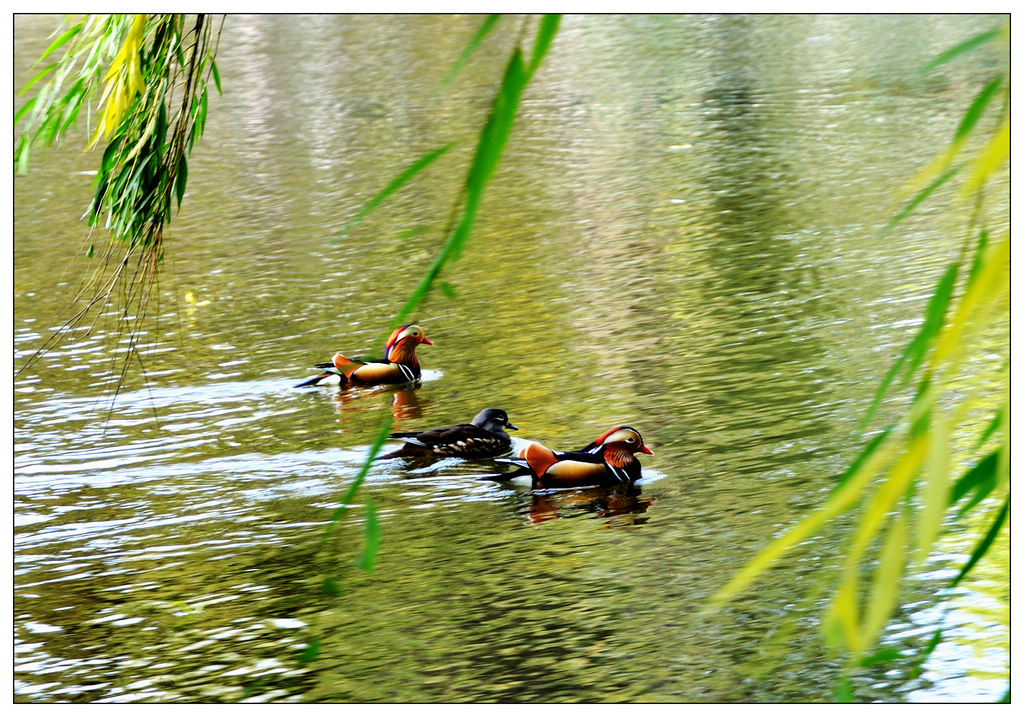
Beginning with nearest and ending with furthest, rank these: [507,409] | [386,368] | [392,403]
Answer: [507,409] → [392,403] → [386,368]

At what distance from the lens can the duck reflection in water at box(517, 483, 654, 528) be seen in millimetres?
7648

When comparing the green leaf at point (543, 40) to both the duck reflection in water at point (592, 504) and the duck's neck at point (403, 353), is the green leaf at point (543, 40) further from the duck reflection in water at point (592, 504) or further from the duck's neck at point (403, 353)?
the duck's neck at point (403, 353)

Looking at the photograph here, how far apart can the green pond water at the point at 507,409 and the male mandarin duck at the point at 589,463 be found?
0.17 metres

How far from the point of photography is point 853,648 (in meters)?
1.57

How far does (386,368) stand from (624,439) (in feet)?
11.2

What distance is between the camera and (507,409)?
9555mm

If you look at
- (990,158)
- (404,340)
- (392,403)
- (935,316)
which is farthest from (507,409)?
(990,158)

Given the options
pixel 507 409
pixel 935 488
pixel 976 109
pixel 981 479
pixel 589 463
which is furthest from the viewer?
pixel 507 409

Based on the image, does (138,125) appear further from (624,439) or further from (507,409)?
(507,409)

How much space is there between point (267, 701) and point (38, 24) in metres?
33.7

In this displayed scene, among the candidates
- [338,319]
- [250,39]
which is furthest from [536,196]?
[250,39]

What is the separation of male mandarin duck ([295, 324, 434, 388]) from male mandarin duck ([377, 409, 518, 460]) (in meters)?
1.88

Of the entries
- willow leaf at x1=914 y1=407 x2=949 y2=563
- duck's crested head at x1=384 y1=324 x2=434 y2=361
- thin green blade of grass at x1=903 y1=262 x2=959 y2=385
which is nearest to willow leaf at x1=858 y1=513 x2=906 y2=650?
willow leaf at x1=914 y1=407 x2=949 y2=563

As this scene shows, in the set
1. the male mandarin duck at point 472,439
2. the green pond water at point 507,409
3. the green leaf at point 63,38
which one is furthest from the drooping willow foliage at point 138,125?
the male mandarin duck at point 472,439
